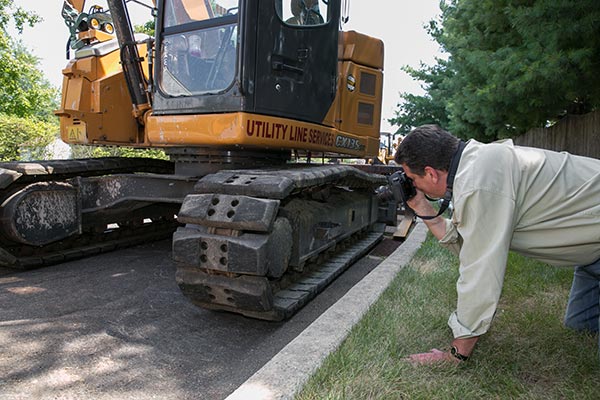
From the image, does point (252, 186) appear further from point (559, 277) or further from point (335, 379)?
point (559, 277)

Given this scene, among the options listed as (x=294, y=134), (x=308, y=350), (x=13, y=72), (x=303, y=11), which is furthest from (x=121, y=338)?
(x=13, y=72)

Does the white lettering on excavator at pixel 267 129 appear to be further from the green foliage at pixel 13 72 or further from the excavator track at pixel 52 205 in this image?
the green foliage at pixel 13 72

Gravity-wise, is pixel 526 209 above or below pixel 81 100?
below

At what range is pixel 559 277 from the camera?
4.31 m

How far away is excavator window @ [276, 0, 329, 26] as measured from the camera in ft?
13.6

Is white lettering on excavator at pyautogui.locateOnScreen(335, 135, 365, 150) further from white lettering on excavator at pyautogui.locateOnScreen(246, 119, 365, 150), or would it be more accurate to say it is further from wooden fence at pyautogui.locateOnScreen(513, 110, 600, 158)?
wooden fence at pyautogui.locateOnScreen(513, 110, 600, 158)

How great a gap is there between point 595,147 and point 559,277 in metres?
3.13

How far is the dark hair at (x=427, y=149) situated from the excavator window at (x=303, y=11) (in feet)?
7.06

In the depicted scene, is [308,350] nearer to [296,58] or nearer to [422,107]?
[296,58]

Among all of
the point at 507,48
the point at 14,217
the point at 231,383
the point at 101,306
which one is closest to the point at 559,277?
the point at 507,48

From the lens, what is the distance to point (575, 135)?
7172 mm

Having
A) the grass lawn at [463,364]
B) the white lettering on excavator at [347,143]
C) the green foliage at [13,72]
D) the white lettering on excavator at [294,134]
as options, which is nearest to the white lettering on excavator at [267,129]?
the white lettering on excavator at [294,134]

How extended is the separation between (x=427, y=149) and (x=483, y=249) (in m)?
0.55

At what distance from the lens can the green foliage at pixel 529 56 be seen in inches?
174
